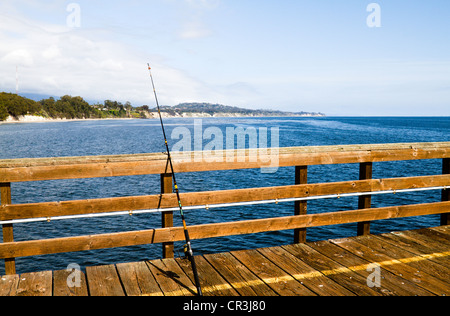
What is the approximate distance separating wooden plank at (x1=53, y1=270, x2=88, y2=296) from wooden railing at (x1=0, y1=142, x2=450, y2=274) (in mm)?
279

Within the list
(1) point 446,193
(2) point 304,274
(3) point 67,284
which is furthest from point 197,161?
(1) point 446,193

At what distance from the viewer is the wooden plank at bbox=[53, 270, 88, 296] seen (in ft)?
11.7

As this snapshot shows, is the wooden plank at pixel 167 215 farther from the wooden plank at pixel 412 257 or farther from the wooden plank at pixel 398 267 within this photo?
the wooden plank at pixel 412 257

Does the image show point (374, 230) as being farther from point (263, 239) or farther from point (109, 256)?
point (109, 256)

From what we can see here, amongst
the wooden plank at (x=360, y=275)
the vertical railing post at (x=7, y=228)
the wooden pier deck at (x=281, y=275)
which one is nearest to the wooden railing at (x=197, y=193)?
the vertical railing post at (x=7, y=228)

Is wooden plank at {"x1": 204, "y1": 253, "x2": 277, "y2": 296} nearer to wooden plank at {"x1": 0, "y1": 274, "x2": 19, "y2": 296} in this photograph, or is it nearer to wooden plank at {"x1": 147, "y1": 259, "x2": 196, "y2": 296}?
wooden plank at {"x1": 147, "y1": 259, "x2": 196, "y2": 296}

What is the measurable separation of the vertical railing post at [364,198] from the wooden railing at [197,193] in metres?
0.01

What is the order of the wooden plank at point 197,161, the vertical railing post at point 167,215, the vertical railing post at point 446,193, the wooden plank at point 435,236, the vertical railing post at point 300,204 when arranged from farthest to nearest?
the vertical railing post at point 446,193 < the wooden plank at point 435,236 < the vertical railing post at point 300,204 < the vertical railing post at point 167,215 < the wooden plank at point 197,161

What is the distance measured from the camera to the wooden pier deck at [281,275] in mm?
3598

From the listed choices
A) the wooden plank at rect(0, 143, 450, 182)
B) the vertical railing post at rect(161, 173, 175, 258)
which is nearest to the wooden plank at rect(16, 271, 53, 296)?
the wooden plank at rect(0, 143, 450, 182)

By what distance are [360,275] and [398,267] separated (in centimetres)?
56

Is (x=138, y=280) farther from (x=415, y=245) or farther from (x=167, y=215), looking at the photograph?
(x=415, y=245)
